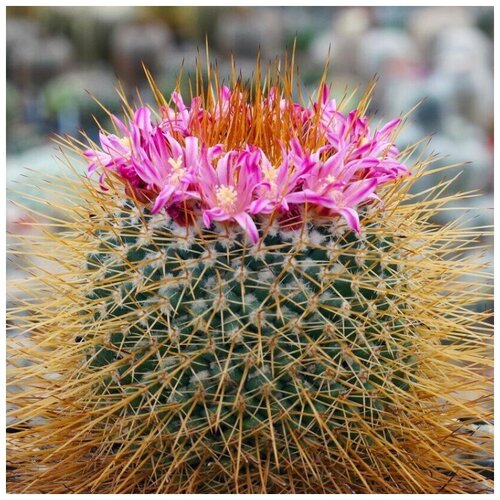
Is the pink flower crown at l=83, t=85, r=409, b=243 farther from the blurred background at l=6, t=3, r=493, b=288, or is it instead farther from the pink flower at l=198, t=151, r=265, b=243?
the blurred background at l=6, t=3, r=493, b=288

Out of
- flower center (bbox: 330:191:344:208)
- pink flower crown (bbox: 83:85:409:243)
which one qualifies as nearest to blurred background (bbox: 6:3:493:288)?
pink flower crown (bbox: 83:85:409:243)

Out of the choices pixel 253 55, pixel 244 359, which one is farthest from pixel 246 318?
pixel 253 55

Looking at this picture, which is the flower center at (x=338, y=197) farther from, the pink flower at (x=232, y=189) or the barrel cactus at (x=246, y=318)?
the pink flower at (x=232, y=189)

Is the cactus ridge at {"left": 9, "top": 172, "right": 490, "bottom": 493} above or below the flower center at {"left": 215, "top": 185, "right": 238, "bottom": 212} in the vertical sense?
below

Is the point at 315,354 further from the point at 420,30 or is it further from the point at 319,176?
the point at 420,30

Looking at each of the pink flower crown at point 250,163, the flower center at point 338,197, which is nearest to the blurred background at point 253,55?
the pink flower crown at point 250,163

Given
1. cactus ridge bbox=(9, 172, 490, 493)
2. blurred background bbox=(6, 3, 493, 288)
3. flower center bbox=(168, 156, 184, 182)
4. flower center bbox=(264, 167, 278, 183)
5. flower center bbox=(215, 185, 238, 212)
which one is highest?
blurred background bbox=(6, 3, 493, 288)

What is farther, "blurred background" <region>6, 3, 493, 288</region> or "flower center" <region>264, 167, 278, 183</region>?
"blurred background" <region>6, 3, 493, 288</region>
